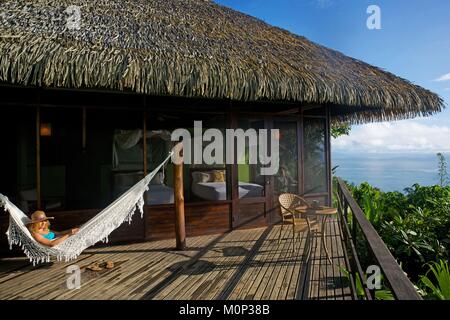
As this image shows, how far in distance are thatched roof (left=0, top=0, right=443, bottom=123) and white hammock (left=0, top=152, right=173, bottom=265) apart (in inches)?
46.1

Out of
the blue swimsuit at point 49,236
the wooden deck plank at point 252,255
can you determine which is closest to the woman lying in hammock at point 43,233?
the blue swimsuit at point 49,236

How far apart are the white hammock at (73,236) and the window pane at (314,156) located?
287 centimetres

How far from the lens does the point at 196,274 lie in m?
2.66

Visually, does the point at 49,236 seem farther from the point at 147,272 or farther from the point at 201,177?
the point at 201,177

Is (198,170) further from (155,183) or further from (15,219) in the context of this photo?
(15,219)

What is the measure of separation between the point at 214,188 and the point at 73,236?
246 cm

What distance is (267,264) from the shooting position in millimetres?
2893

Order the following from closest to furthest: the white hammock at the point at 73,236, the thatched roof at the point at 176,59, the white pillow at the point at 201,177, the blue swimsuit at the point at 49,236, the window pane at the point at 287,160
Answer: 1. the white hammock at the point at 73,236
2. the blue swimsuit at the point at 49,236
3. the thatched roof at the point at 176,59
4. the window pane at the point at 287,160
5. the white pillow at the point at 201,177

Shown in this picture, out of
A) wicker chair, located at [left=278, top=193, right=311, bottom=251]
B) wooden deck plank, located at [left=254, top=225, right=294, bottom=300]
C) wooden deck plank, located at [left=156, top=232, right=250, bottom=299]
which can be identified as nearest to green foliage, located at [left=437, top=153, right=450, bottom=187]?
wicker chair, located at [left=278, top=193, right=311, bottom=251]

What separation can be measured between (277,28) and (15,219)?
515cm

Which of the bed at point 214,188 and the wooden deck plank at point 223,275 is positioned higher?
the bed at point 214,188

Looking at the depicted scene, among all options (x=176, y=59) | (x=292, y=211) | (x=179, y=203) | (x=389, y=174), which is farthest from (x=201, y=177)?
(x=389, y=174)

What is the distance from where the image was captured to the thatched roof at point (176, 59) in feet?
9.57

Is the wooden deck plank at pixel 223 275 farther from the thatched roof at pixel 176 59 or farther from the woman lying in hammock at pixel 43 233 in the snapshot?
the thatched roof at pixel 176 59
